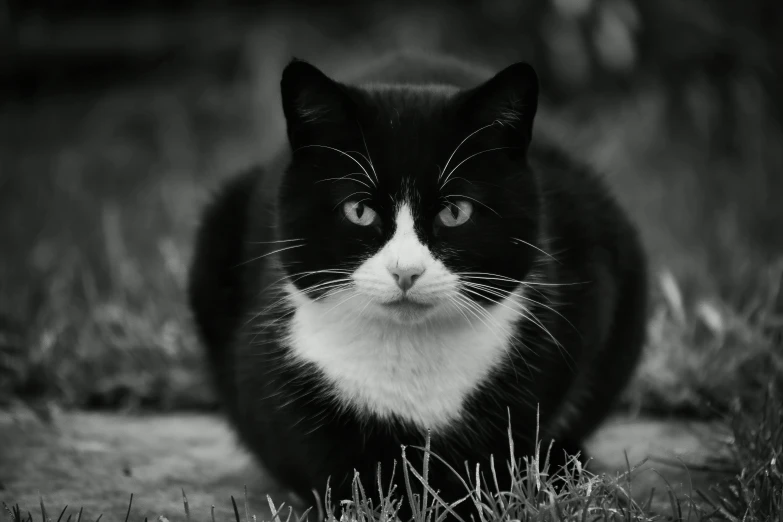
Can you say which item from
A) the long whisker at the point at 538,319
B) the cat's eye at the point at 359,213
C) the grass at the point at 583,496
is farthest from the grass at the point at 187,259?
the cat's eye at the point at 359,213

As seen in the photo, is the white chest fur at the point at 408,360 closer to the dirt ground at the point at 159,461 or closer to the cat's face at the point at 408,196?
the cat's face at the point at 408,196

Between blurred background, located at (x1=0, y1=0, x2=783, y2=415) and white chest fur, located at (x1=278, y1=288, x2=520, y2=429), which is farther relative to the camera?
blurred background, located at (x1=0, y1=0, x2=783, y2=415)

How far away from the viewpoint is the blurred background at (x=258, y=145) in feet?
8.04

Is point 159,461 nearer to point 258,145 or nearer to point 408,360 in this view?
point 408,360

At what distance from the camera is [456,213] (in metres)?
1.59

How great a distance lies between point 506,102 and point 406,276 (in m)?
0.37

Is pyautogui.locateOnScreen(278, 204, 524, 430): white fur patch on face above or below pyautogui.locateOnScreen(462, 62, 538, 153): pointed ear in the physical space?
below

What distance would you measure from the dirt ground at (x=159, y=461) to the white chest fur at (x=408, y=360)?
1.05 ft

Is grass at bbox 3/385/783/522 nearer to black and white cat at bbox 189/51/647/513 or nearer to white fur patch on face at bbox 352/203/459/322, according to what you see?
black and white cat at bbox 189/51/647/513

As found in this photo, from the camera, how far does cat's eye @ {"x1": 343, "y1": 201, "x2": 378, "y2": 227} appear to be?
1569 mm

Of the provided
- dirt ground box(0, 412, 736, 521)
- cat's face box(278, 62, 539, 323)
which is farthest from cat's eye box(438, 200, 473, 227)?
dirt ground box(0, 412, 736, 521)

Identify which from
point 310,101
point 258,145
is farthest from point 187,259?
point 310,101

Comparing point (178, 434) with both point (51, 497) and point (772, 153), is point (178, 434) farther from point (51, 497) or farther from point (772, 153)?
point (772, 153)

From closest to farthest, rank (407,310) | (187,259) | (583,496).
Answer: (583,496)
(407,310)
(187,259)
